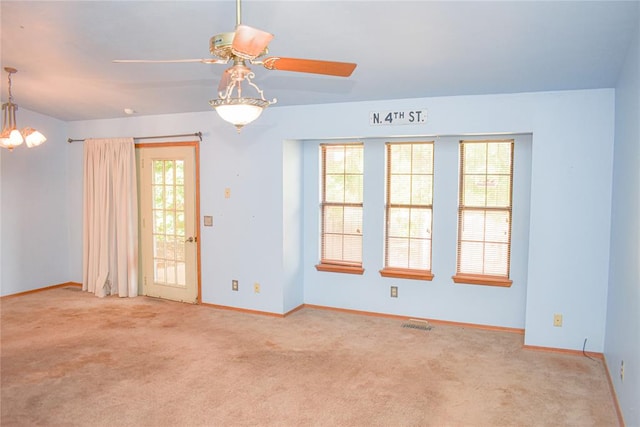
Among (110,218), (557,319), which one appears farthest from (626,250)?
(110,218)

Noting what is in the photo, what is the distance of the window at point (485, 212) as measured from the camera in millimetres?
5004

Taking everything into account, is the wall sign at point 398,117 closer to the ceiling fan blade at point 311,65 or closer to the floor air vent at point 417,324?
the floor air vent at point 417,324

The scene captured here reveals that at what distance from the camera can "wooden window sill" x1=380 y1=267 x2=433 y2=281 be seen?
17.5 ft

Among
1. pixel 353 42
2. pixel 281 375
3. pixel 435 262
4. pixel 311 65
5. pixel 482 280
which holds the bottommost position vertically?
pixel 281 375

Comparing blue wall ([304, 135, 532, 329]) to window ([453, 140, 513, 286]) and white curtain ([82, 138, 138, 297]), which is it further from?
white curtain ([82, 138, 138, 297])

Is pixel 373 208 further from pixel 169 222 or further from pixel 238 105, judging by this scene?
pixel 238 105

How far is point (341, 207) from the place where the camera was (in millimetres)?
5754

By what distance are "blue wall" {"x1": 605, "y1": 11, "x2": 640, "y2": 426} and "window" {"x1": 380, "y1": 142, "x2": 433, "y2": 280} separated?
183 centimetres

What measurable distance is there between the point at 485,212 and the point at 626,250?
6.07ft

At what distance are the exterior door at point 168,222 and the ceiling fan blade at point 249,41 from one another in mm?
4018

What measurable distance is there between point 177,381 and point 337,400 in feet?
4.33

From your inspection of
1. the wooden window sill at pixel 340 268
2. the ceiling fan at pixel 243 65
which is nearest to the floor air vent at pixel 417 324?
the wooden window sill at pixel 340 268

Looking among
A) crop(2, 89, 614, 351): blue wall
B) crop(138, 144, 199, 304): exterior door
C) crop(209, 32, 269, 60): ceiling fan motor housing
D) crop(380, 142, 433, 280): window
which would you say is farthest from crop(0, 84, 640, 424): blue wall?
crop(209, 32, 269, 60): ceiling fan motor housing

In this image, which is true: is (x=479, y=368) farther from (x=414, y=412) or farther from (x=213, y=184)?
(x=213, y=184)
